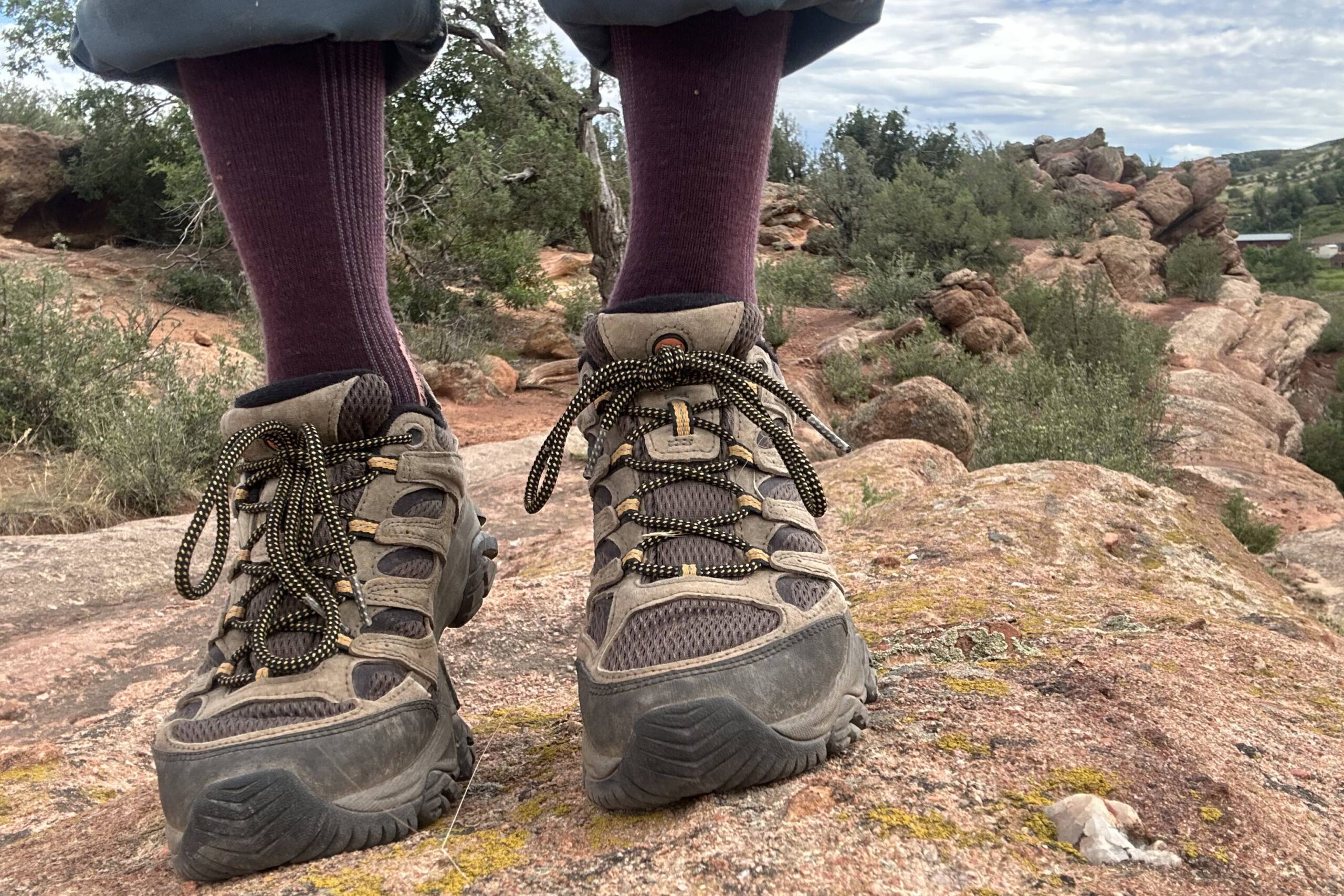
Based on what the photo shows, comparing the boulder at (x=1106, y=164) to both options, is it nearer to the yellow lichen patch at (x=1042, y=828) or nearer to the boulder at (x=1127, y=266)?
the boulder at (x=1127, y=266)

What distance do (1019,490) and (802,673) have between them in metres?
1.49

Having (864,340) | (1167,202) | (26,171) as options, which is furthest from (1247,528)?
(1167,202)

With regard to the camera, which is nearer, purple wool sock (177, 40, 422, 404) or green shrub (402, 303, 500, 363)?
purple wool sock (177, 40, 422, 404)

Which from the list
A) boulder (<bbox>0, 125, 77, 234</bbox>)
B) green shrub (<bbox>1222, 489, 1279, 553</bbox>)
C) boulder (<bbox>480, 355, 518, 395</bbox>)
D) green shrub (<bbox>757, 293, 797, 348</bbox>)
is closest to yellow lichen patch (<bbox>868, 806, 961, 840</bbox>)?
green shrub (<bbox>1222, 489, 1279, 553</bbox>)

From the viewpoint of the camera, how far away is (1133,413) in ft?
23.2

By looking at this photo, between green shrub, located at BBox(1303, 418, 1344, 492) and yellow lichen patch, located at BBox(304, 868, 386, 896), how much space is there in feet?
44.6

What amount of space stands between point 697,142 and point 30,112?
16502mm

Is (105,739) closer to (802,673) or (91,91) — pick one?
(802,673)

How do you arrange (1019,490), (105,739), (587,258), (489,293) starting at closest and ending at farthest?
(105,739), (1019,490), (489,293), (587,258)

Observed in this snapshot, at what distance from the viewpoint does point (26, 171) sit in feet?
40.6

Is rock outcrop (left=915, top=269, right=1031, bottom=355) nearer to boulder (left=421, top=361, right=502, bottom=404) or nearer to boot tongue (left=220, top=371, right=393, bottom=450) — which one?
boulder (left=421, top=361, right=502, bottom=404)

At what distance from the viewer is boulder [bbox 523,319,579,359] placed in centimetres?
1066

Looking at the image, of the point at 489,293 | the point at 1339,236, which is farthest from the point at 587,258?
the point at 1339,236

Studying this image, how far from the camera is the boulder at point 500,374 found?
914cm
